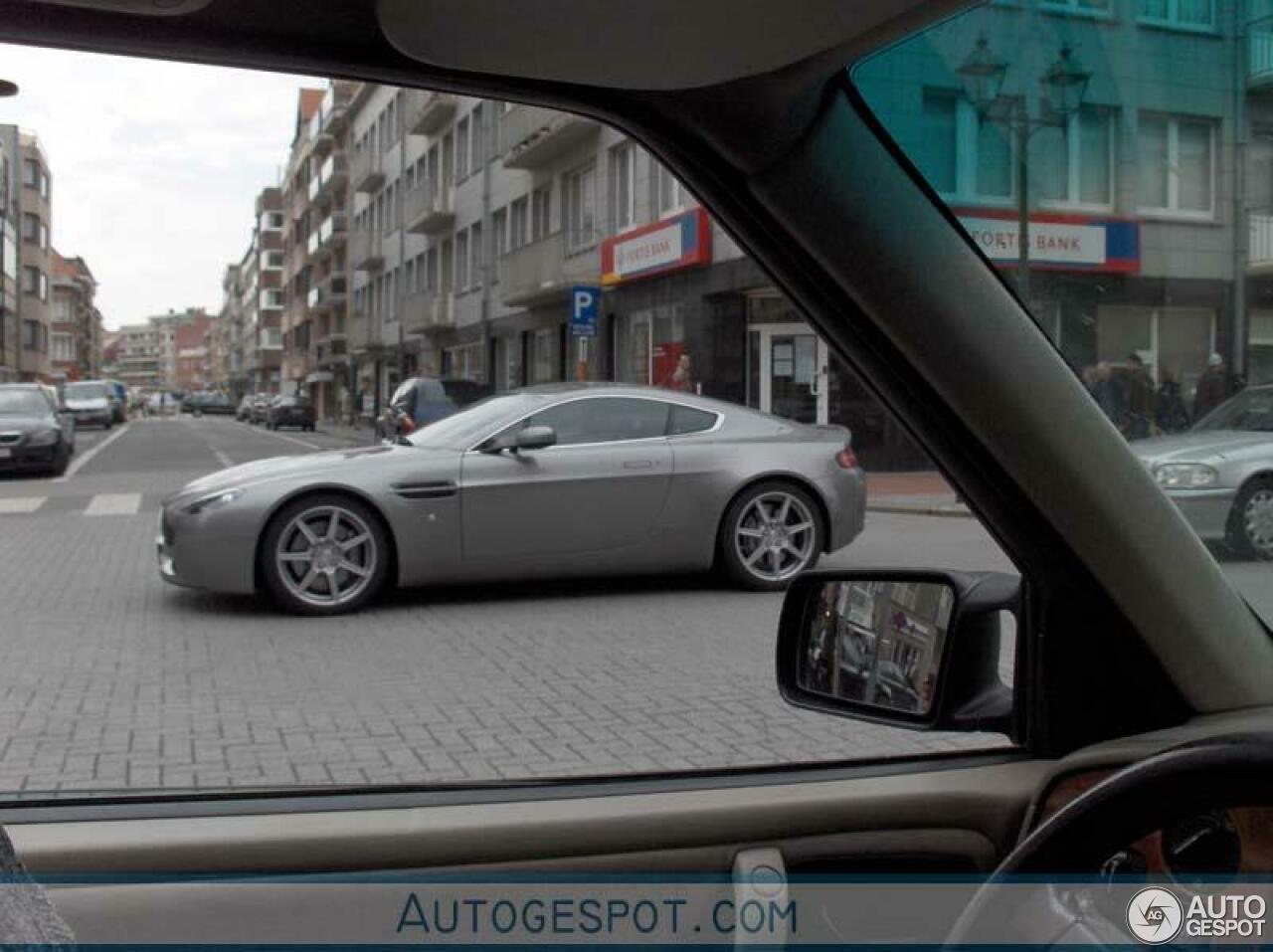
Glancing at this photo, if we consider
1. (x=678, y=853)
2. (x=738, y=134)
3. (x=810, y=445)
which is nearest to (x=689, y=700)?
(x=678, y=853)

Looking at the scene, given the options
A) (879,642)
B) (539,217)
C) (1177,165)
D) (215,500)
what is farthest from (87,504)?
(1177,165)

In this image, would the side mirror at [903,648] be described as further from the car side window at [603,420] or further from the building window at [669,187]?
the car side window at [603,420]

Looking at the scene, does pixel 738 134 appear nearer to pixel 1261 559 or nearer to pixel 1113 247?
pixel 1113 247

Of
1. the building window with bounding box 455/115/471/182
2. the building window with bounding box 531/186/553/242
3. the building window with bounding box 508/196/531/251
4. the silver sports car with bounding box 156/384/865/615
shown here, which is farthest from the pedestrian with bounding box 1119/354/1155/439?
the building window with bounding box 531/186/553/242

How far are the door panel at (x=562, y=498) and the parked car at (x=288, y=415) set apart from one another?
20.8m

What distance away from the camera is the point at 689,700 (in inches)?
184

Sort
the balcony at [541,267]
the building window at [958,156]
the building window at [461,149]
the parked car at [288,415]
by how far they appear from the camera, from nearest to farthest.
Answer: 1. the building window at [958,156]
2. the building window at [461,149]
3. the balcony at [541,267]
4. the parked car at [288,415]

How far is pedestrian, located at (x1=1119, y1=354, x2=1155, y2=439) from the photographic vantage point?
1562 mm

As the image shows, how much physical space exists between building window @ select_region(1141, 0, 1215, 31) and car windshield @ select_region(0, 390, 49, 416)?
2000 cm

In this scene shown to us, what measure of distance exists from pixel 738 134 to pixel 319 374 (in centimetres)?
553

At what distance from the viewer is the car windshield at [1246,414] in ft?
4.66

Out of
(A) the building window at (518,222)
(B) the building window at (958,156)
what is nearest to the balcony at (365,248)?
(A) the building window at (518,222)

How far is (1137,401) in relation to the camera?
1.57 meters

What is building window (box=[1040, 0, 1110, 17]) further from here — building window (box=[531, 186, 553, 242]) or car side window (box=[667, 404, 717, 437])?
building window (box=[531, 186, 553, 242])
